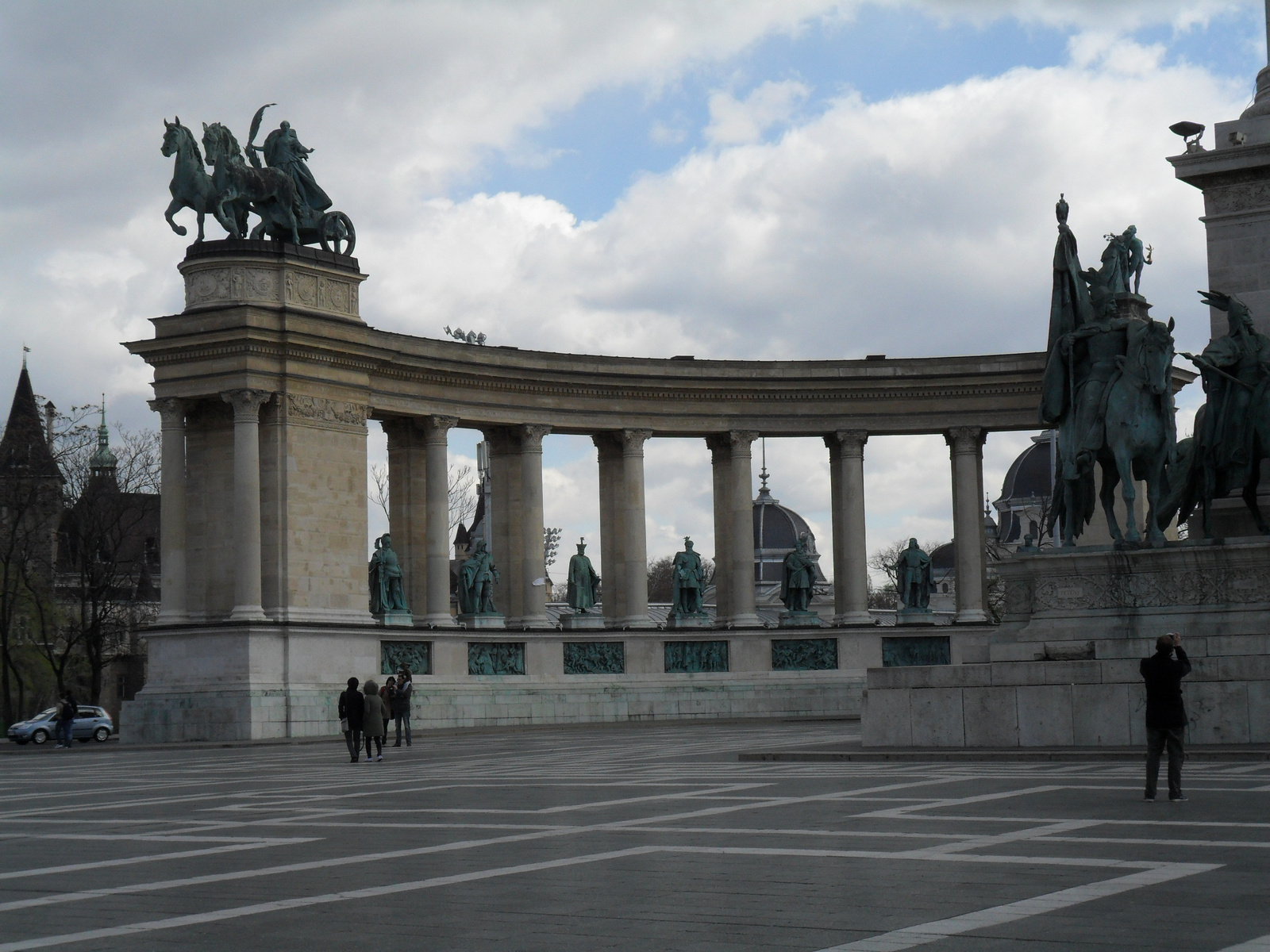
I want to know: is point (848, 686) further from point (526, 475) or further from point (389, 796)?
point (389, 796)

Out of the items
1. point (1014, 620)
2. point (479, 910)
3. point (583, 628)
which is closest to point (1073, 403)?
point (1014, 620)

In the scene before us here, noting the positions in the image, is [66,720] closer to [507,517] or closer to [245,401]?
[245,401]

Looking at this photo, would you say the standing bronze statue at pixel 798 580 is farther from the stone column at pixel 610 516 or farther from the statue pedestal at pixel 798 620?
the stone column at pixel 610 516

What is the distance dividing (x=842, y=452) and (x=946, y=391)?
4.36 meters

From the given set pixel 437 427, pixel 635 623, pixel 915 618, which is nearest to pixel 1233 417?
pixel 437 427

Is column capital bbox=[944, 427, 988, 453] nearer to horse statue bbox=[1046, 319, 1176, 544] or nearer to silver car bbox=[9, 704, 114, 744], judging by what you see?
Result: silver car bbox=[9, 704, 114, 744]

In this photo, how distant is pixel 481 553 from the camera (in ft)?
199

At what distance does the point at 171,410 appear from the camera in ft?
179

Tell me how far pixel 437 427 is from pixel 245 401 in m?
8.10

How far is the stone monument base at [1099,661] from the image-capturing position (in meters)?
27.3

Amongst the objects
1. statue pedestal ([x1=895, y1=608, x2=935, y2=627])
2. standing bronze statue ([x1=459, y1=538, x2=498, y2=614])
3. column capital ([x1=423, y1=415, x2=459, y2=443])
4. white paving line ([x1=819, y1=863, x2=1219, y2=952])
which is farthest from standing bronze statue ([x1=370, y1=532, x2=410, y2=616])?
white paving line ([x1=819, y1=863, x2=1219, y2=952])

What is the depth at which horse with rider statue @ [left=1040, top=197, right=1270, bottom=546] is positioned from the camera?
2945cm

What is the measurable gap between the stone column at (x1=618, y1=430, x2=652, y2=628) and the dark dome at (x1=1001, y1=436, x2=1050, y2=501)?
95837 millimetres

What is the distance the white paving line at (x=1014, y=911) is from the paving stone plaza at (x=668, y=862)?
33mm
